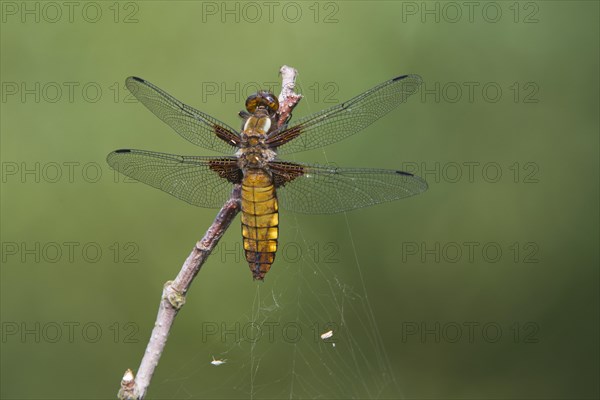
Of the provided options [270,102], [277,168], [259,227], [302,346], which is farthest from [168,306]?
[302,346]

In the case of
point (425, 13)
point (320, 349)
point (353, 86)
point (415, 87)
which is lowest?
point (320, 349)

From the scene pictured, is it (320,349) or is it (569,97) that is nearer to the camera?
(320,349)

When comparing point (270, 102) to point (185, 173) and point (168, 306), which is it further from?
point (168, 306)

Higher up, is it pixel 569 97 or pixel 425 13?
pixel 425 13

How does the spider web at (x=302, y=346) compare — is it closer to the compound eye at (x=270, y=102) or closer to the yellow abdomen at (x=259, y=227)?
the compound eye at (x=270, y=102)

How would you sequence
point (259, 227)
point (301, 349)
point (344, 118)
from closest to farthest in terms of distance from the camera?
point (259, 227) < point (344, 118) < point (301, 349)

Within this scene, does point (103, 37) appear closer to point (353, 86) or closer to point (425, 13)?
point (353, 86)

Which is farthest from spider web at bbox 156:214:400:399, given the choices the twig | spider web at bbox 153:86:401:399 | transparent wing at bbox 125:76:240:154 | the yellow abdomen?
the twig

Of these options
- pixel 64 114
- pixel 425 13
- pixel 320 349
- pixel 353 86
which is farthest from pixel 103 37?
pixel 320 349
